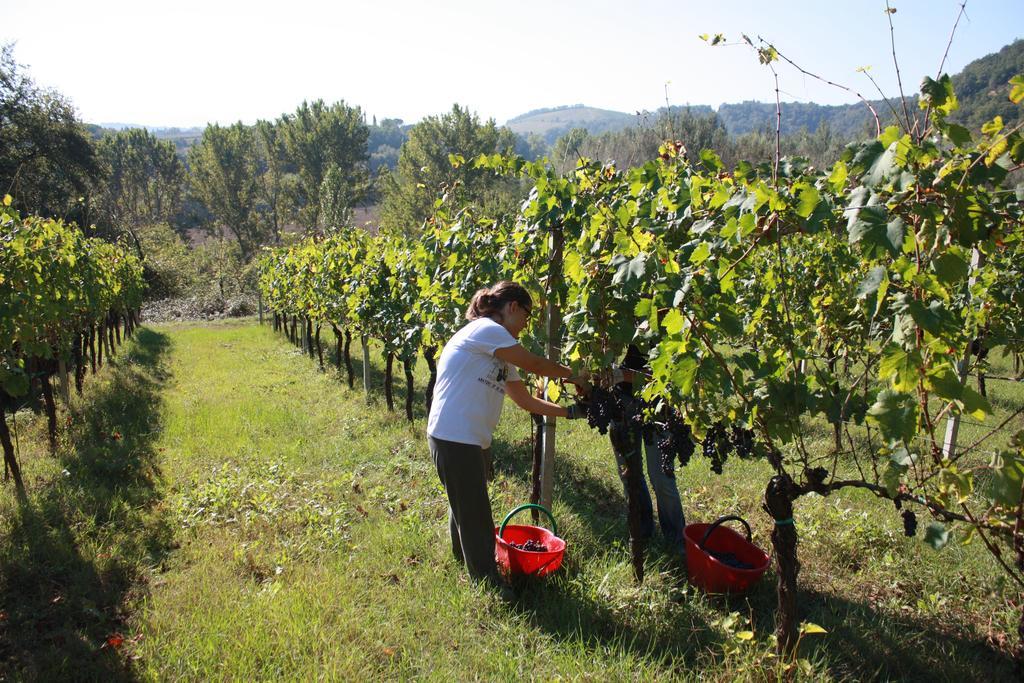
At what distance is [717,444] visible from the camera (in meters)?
2.93

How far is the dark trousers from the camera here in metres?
3.21

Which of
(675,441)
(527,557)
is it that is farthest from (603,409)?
(527,557)

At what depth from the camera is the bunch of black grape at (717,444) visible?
112 inches

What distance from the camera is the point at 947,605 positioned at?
3439 millimetres

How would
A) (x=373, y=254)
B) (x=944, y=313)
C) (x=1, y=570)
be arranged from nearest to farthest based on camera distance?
(x=944, y=313), (x=1, y=570), (x=373, y=254)

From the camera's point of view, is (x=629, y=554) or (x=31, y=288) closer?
(x=629, y=554)

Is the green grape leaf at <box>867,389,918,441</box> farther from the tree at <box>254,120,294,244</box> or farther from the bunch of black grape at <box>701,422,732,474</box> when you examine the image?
the tree at <box>254,120,294,244</box>

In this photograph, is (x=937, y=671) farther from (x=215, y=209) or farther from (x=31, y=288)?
(x=215, y=209)

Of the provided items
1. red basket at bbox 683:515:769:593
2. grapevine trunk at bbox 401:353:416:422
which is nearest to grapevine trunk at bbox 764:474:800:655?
red basket at bbox 683:515:769:593


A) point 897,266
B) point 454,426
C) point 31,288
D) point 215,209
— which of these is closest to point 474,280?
point 454,426

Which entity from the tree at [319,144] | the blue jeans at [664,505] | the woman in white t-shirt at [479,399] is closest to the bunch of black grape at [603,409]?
the woman in white t-shirt at [479,399]

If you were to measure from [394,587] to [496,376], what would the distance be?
1352mm

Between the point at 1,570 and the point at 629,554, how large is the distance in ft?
12.5

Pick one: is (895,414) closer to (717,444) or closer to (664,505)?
(717,444)
